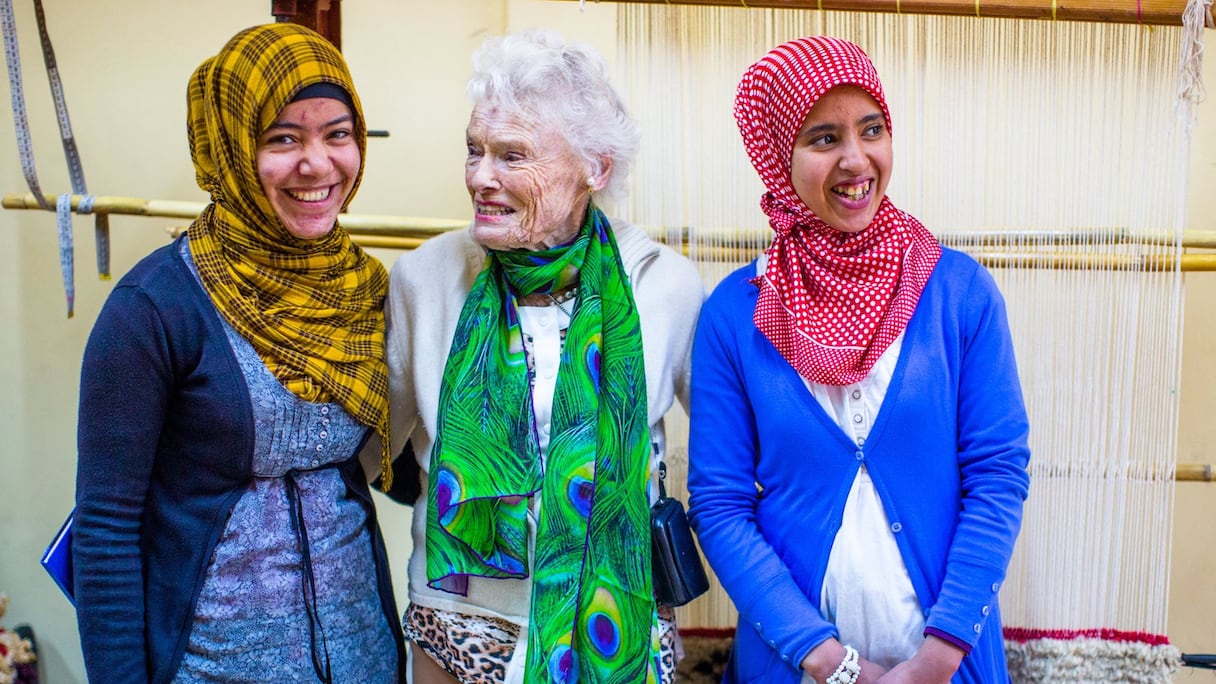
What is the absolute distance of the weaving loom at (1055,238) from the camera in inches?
76.5

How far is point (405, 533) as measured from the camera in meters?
2.88

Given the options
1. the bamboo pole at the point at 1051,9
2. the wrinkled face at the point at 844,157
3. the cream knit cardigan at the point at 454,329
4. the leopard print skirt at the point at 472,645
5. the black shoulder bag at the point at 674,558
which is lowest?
the leopard print skirt at the point at 472,645

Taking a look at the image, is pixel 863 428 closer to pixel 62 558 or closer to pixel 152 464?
pixel 152 464

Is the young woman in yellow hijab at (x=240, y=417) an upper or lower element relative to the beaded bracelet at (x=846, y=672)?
upper

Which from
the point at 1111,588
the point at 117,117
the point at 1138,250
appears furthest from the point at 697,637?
the point at 117,117

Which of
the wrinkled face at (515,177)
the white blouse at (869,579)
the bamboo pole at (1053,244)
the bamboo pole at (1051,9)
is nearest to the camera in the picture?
the white blouse at (869,579)

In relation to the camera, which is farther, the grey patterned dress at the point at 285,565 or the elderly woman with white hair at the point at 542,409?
the elderly woman with white hair at the point at 542,409

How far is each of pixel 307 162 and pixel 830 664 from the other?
1049mm

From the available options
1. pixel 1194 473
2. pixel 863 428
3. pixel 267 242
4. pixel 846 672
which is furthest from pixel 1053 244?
pixel 267 242

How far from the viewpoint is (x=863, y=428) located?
1615 mm

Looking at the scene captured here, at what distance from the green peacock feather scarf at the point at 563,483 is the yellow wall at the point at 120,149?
110 centimetres

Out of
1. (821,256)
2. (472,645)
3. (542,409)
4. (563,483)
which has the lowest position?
(472,645)

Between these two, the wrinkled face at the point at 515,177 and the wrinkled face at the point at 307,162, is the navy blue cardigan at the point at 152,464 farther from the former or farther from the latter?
the wrinkled face at the point at 515,177

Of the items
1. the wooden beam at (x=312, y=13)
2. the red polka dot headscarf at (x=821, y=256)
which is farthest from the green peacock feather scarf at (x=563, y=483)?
the wooden beam at (x=312, y=13)
